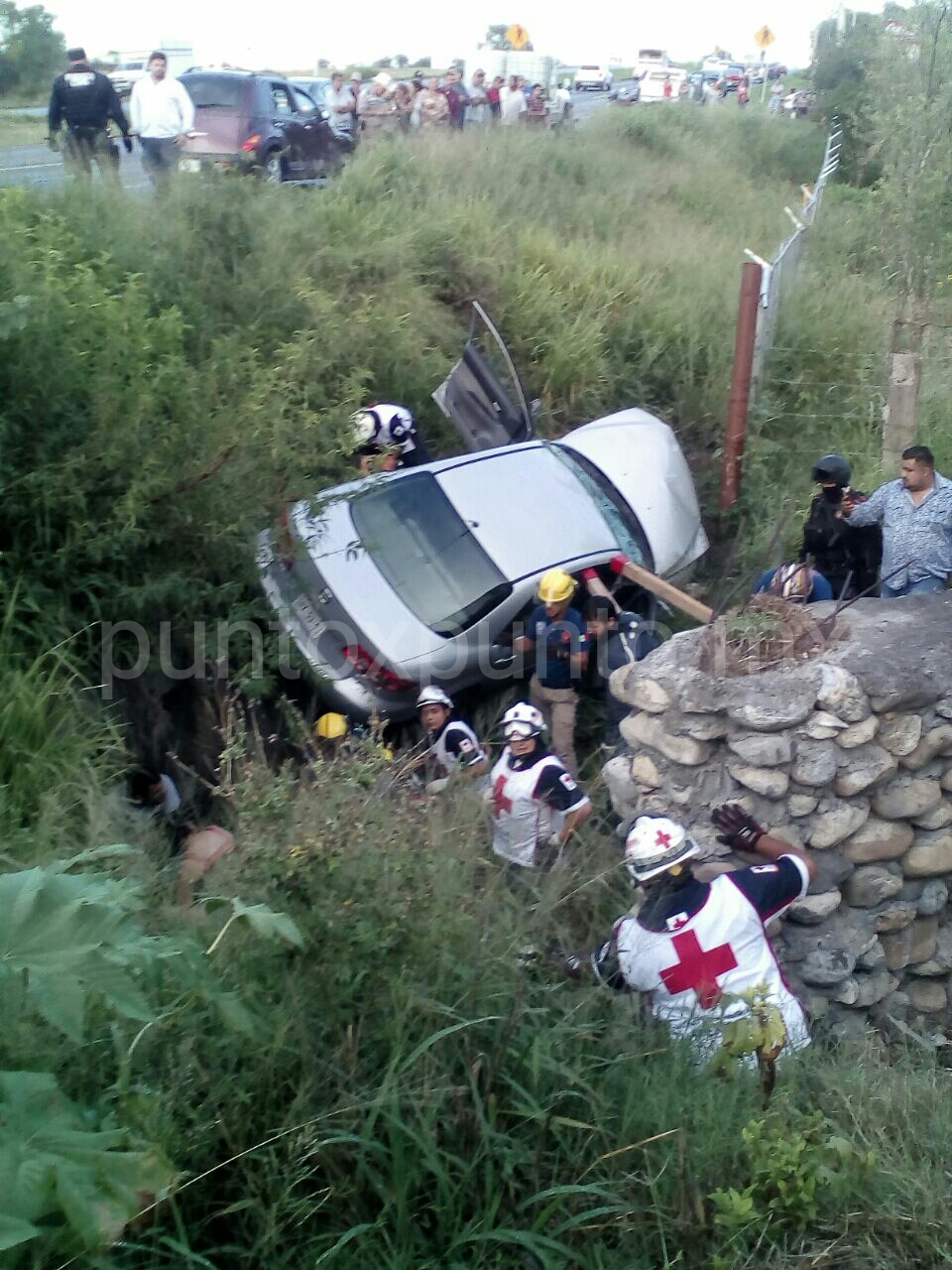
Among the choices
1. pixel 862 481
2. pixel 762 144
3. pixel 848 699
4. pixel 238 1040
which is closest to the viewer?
pixel 238 1040

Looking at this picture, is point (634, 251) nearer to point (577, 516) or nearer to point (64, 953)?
point (577, 516)

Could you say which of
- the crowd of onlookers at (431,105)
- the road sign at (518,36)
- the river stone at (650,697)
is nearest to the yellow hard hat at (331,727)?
the river stone at (650,697)

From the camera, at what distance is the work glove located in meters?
4.17

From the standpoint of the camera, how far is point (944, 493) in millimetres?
5848

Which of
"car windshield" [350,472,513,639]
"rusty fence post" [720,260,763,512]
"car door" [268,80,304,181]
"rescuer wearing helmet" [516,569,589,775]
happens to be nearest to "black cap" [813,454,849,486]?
"rescuer wearing helmet" [516,569,589,775]

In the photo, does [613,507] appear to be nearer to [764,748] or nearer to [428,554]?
[428,554]

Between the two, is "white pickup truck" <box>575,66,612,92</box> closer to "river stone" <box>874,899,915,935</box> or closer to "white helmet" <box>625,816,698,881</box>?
"river stone" <box>874,899,915,935</box>

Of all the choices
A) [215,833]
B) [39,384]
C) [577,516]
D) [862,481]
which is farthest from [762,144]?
[215,833]

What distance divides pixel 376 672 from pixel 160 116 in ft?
21.1

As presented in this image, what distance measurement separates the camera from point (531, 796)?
15.7 feet

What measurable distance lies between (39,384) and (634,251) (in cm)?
744

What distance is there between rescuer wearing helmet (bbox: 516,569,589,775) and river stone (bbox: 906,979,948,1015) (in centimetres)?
187

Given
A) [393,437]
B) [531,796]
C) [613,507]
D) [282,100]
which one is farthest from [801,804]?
[282,100]

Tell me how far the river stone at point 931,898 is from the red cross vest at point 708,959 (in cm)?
112
